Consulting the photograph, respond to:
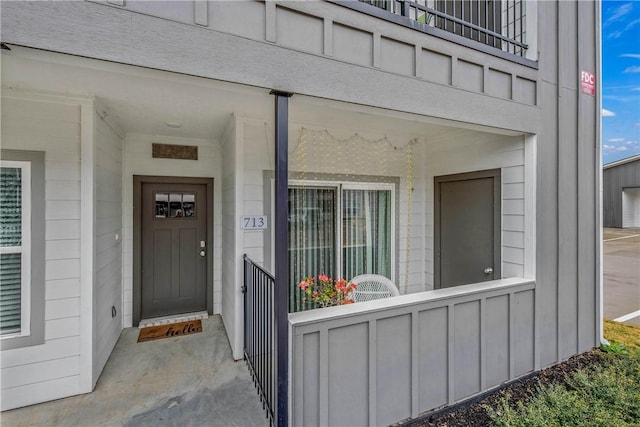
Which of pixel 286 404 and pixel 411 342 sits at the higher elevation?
pixel 411 342

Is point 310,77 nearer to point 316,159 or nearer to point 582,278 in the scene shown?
point 316,159

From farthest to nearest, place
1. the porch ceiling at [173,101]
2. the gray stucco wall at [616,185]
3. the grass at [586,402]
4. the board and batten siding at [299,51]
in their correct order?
the gray stucco wall at [616,185], the grass at [586,402], the porch ceiling at [173,101], the board and batten siding at [299,51]

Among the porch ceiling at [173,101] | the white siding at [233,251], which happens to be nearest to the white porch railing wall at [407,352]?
the white siding at [233,251]

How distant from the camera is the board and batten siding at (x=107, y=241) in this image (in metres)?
2.72

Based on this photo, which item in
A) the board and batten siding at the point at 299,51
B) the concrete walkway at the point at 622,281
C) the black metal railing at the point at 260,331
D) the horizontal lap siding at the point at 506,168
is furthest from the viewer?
the concrete walkway at the point at 622,281

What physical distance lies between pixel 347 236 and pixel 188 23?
278 centimetres

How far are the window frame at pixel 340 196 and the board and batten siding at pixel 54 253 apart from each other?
2.05 meters

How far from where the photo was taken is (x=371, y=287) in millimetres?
3695

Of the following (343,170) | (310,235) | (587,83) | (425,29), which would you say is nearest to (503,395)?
(310,235)

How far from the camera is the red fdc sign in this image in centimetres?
335

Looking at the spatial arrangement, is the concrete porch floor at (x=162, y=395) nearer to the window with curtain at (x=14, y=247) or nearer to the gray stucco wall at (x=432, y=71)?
the window with curtain at (x=14, y=247)

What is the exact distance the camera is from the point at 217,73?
1.71 meters

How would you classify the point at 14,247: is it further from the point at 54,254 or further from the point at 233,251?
the point at 233,251

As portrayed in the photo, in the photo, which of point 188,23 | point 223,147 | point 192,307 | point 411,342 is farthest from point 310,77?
point 192,307
